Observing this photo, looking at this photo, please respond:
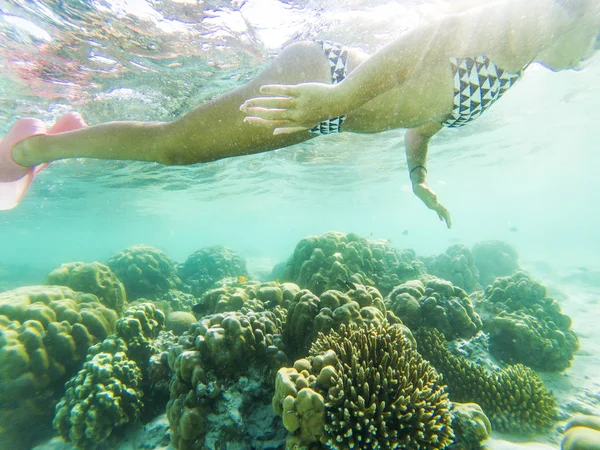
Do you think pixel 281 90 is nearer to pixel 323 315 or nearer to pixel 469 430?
pixel 323 315

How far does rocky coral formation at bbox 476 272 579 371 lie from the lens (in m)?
6.98

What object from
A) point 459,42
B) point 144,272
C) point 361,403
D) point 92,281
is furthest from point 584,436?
point 144,272

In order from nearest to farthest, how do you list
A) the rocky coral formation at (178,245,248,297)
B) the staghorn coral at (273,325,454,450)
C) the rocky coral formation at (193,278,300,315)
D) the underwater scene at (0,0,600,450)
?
the staghorn coral at (273,325,454,450)
the underwater scene at (0,0,600,450)
the rocky coral formation at (193,278,300,315)
the rocky coral formation at (178,245,248,297)

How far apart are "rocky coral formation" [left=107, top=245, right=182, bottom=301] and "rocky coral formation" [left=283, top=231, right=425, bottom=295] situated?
222 inches

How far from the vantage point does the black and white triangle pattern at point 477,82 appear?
2.28 m

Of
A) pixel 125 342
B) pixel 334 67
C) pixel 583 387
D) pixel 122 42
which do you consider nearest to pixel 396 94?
pixel 334 67

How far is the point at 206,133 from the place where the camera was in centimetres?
228

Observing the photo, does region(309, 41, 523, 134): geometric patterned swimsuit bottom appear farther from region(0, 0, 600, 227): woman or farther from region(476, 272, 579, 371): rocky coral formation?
region(476, 272, 579, 371): rocky coral formation

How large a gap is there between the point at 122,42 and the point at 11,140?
6.87 m

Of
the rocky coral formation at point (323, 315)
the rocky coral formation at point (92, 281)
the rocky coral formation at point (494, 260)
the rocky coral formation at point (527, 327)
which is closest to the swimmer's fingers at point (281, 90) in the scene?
the rocky coral formation at point (323, 315)

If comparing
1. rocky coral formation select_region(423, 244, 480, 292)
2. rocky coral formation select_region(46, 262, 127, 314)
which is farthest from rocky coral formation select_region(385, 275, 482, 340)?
rocky coral formation select_region(423, 244, 480, 292)

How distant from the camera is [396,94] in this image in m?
2.39

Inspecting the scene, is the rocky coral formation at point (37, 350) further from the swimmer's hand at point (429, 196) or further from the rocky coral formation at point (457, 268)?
the rocky coral formation at point (457, 268)

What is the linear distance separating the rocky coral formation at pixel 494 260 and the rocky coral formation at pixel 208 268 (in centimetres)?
1448
